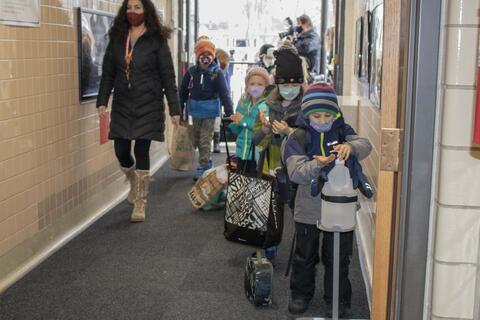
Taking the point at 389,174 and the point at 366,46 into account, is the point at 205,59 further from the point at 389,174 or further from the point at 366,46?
the point at 389,174

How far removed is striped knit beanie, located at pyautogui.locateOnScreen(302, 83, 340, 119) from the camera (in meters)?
2.84

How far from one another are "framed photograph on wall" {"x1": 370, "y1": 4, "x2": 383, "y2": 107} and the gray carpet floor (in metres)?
1.07

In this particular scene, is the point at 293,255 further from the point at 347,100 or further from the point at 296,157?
the point at 347,100

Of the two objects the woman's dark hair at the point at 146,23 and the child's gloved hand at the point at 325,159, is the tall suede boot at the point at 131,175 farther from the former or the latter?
the child's gloved hand at the point at 325,159

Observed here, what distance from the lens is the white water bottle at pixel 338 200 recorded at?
2664 mm

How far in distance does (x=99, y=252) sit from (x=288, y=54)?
1.73 m

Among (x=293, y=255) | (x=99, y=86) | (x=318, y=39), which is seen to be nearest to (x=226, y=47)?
(x=318, y=39)

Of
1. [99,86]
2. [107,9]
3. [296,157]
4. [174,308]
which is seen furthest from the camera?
[107,9]

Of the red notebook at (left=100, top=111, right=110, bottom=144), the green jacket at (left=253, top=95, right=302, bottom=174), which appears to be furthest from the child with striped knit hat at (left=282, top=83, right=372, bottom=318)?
the red notebook at (left=100, top=111, right=110, bottom=144)

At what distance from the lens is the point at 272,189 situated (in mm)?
3555

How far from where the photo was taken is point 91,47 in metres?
4.73

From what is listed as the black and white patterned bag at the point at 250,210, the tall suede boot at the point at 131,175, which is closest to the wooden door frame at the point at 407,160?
the black and white patterned bag at the point at 250,210

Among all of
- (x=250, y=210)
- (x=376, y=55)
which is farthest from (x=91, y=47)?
(x=376, y=55)

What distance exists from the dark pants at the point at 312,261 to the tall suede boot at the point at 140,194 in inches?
73.8
